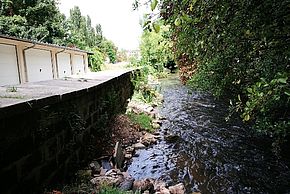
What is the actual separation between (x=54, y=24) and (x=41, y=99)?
23.0 metres

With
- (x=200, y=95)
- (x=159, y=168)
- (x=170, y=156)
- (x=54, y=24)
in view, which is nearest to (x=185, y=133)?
(x=170, y=156)

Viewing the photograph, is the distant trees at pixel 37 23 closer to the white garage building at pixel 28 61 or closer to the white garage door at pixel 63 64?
the white garage door at pixel 63 64

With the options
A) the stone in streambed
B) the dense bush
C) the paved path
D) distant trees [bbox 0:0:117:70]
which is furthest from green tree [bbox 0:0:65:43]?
the dense bush

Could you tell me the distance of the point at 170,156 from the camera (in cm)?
621

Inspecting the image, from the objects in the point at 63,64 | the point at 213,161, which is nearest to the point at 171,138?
the point at 213,161

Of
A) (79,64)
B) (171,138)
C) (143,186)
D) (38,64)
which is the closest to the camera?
(143,186)

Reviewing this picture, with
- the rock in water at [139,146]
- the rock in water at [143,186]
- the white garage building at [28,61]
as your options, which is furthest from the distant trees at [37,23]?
the rock in water at [143,186]

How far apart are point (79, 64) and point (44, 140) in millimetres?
18395

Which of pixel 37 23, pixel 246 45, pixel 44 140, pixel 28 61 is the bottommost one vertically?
pixel 44 140

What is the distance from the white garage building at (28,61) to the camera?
10859 millimetres

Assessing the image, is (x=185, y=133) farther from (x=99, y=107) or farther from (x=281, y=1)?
(x=281, y=1)

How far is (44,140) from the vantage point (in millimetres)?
3207

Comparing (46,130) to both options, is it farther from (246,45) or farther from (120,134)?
(120,134)

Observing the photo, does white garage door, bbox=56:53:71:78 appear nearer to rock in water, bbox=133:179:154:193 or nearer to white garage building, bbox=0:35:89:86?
white garage building, bbox=0:35:89:86
